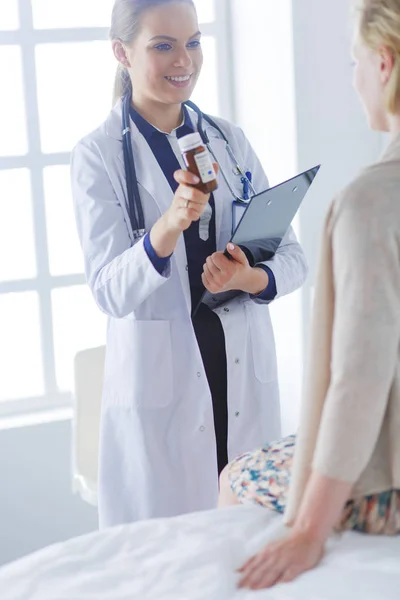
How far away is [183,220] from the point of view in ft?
5.60

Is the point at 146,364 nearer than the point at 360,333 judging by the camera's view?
No

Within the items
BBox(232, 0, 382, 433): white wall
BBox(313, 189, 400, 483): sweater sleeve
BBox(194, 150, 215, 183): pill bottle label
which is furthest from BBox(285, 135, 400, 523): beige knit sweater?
BBox(232, 0, 382, 433): white wall

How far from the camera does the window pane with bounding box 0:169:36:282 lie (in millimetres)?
2949

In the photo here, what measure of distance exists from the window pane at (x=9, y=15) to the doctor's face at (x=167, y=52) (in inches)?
43.3

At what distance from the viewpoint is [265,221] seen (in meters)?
1.85

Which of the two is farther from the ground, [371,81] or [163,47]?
[163,47]

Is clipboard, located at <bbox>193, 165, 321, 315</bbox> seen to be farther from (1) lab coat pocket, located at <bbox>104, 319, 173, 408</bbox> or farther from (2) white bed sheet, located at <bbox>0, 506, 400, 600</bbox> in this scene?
(2) white bed sheet, located at <bbox>0, 506, 400, 600</bbox>

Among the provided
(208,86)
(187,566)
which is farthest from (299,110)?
(187,566)

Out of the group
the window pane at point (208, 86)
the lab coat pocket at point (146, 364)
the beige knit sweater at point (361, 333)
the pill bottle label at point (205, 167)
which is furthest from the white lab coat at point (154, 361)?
the window pane at point (208, 86)

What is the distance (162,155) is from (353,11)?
0.94 meters

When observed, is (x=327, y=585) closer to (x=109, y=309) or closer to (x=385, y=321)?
(x=385, y=321)

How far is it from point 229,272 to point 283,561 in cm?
86

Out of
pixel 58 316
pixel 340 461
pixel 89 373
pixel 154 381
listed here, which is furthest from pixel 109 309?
pixel 58 316

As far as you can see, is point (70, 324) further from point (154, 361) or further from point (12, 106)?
point (154, 361)
